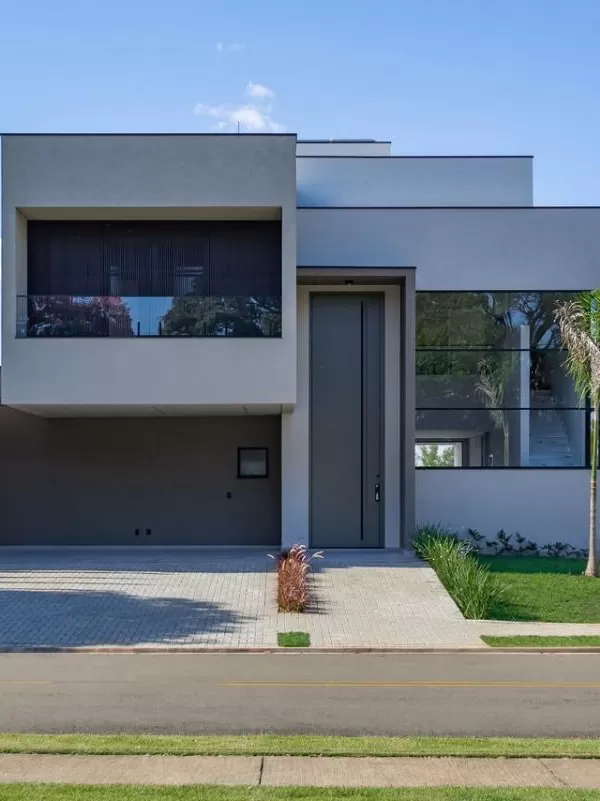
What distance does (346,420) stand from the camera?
19.4 m

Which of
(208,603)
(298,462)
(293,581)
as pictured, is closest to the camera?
(208,603)

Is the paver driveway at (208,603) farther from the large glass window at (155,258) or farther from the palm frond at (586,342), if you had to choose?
the large glass window at (155,258)

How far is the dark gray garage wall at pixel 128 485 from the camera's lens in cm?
2003

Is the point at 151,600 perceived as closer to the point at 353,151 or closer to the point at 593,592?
the point at 593,592

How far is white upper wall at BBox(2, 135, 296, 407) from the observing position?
17.0 metres

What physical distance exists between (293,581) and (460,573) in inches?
111

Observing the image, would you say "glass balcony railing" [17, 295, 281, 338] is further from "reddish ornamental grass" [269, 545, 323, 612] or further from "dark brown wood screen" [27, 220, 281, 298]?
"reddish ornamental grass" [269, 545, 323, 612]

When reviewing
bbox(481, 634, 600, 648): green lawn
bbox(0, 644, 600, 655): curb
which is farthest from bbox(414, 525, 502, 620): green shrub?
bbox(0, 644, 600, 655): curb

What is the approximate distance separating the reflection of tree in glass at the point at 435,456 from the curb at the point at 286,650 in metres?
7.84

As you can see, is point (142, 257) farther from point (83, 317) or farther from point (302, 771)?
point (302, 771)

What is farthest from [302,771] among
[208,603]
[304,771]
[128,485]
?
[128,485]

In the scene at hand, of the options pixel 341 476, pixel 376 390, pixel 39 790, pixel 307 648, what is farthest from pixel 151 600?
pixel 39 790

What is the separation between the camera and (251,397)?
55.8ft

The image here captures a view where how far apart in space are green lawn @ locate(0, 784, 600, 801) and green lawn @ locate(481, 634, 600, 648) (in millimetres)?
6121
